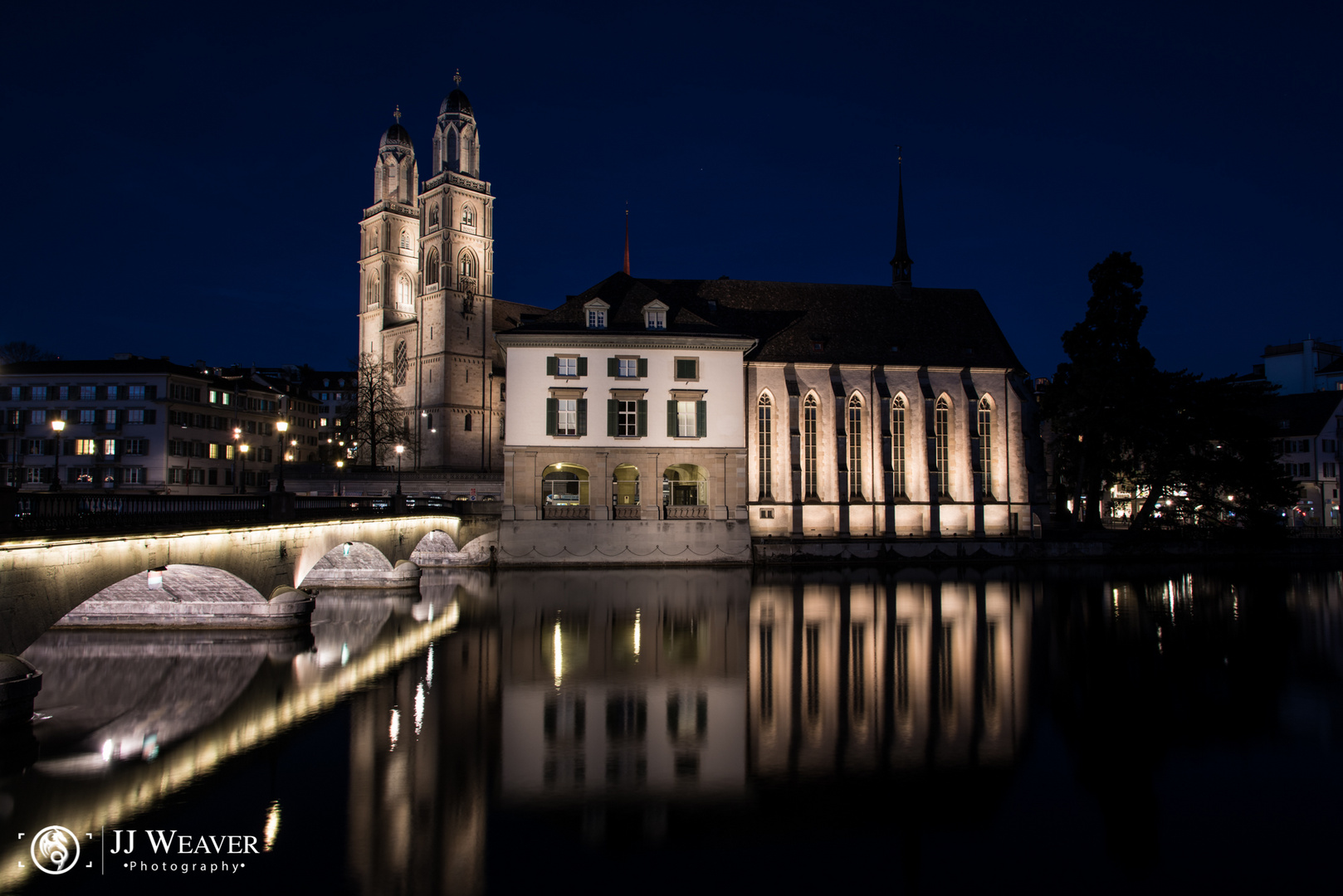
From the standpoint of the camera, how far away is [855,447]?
51.2 metres

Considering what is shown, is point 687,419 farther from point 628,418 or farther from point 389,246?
point 389,246

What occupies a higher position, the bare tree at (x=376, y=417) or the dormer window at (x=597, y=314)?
the dormer window at (x=597, y=314)

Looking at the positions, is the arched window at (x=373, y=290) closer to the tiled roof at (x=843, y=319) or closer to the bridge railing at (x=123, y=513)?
the tiled roof at (x=843, y=319)

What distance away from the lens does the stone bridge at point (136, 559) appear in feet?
45.9

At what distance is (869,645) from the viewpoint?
23000mm

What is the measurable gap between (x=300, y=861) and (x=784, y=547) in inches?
1482

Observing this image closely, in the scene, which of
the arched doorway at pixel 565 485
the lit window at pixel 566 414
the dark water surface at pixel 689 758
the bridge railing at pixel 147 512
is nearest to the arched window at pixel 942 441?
the arched doorway at pixel 565 485

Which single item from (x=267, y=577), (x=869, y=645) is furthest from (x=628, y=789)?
(x=267, y=577)

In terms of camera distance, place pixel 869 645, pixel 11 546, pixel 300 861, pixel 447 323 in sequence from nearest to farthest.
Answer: pixel 300 861, pixel 11 546, pixel 869 645, pixel 447 323

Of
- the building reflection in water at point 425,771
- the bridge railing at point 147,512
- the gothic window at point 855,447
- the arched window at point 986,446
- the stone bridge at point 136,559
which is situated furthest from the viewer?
the arched window at point 986,446

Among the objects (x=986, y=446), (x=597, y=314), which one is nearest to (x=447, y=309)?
(x=597, y=314)

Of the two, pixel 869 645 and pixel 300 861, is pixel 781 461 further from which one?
pixel 300 861

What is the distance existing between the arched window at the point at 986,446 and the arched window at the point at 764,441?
44.3 feet

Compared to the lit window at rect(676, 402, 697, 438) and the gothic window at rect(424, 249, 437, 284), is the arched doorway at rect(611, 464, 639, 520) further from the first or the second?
the gothic window at rect(424, 249, 437, 284)
